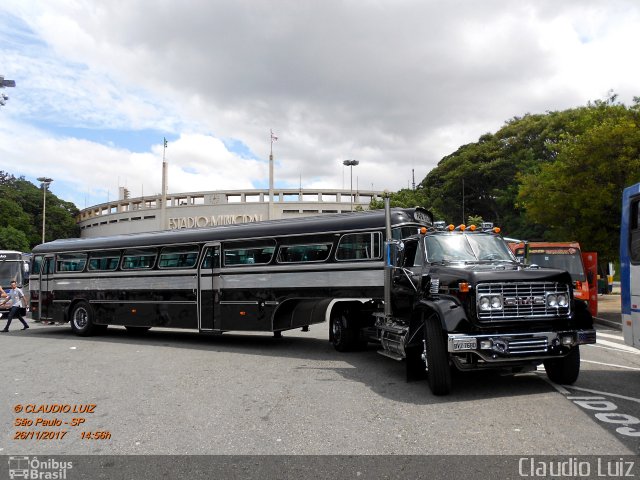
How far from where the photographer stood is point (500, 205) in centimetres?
4106

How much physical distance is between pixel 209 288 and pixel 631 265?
8.65 meters

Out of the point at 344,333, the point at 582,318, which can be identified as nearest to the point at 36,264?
the point at 344,333

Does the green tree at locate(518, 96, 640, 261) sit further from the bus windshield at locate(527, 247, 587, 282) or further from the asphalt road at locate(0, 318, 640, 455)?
the asphalt road at locate(0, 318, 640, 455)

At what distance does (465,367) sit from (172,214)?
7397cm

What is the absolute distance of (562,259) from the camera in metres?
18.3

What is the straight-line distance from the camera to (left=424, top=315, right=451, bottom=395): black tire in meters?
6.80

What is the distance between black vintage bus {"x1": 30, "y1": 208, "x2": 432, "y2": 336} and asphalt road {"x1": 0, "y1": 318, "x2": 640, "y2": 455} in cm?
130

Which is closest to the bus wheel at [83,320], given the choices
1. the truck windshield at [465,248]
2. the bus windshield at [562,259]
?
the truck windshield at [465,248]

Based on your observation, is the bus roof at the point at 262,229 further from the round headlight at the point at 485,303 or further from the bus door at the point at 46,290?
the round headlight at the point at 485,303

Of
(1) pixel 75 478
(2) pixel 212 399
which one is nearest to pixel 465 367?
(2) pixel 212 399

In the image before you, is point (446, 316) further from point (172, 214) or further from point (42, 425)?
point (172, 214)

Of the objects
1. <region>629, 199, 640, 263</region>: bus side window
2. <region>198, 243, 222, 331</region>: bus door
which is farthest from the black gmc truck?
<region>198, 243, 222, 331</region>: bus door

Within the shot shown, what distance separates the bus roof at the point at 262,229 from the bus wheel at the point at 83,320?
5.54 feet

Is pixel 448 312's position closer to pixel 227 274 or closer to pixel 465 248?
pixel 465 248
